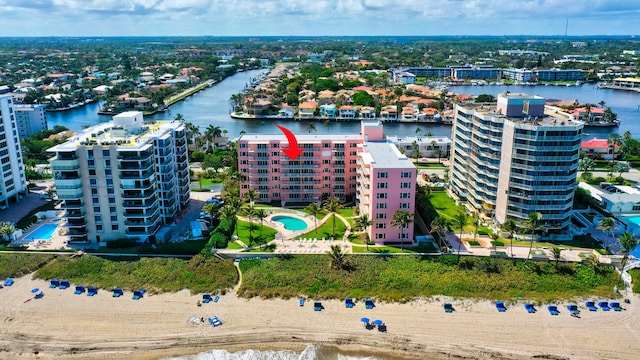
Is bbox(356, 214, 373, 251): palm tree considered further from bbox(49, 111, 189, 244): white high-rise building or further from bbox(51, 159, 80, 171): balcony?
bbox(51, 159, 80, 171): balcony

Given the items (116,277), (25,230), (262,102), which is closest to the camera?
(116,277)

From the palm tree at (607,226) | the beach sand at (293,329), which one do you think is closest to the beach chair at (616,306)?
the beach sand at (293,329)

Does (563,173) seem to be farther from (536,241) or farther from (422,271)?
(422,271)

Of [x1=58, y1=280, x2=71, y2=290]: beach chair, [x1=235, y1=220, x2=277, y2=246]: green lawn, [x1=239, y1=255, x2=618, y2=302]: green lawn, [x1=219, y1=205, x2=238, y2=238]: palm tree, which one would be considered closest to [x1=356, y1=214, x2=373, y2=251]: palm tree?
[x1=239, y1=255, x2=618, y2=302]: green lawn

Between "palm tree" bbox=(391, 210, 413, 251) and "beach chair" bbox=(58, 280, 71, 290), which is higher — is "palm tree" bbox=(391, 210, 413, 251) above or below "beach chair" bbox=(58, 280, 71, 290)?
above

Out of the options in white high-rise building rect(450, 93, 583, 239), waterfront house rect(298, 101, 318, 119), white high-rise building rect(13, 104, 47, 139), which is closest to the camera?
white high-rise building rect(450, 93, 583, 239)

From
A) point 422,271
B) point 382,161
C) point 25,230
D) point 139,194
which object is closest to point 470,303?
point 422,271

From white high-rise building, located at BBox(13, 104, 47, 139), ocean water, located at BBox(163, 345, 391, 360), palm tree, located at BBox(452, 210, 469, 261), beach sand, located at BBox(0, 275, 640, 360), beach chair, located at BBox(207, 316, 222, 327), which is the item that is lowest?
ocean water, located at BBox(163, 345, 391, 360)

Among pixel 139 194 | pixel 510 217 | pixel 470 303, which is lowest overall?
pixel 470 303
